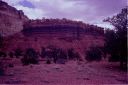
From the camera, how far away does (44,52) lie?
47812 millimetres

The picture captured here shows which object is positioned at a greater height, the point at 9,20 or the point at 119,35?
the point at 9,20

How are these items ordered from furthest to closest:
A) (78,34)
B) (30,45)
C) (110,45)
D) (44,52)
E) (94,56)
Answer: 1. (78,34)
2. (30,45)
3. (44,52)
4. (94,56)
5. (110,45)

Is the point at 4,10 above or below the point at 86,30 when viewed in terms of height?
above

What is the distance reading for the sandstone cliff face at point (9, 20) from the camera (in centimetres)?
6512

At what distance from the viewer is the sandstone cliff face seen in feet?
214

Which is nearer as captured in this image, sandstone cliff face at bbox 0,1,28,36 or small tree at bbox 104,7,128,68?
small tree at bbox 104,7,128,68

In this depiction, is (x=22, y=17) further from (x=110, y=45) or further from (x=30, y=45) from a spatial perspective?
(x=110, y=45)

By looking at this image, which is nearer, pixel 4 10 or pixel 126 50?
pixel 126 50

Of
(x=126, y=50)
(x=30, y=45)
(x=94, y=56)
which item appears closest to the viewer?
A: (x=126, y=50)

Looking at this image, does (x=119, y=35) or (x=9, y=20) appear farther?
(x=9, y=20)

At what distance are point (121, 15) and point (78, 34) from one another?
3628 centimetres

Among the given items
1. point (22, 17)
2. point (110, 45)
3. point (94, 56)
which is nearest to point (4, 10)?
point (22, 17)

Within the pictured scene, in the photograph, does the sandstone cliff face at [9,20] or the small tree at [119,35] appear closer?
the small tree at [119,35]

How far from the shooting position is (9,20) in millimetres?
67750
